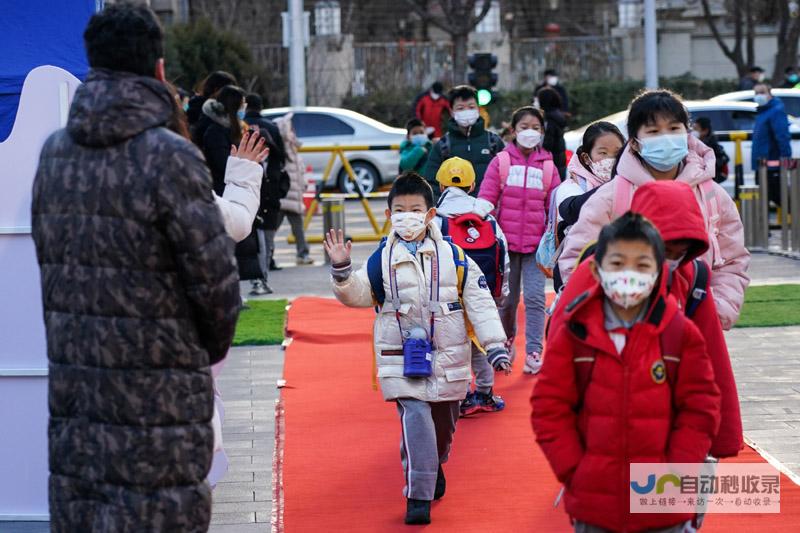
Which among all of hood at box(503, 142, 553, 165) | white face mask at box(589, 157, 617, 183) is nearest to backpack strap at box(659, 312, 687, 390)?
white face mask at box(589, 157, 617, 183)

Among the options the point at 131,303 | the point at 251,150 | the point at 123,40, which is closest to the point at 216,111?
the point at 251,150

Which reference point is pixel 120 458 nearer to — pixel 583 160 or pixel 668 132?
pixel 668 132

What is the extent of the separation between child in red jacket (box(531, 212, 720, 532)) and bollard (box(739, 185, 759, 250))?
13325 millimetres

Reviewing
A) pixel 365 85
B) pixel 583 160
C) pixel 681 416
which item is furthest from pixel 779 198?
pixel 365 85

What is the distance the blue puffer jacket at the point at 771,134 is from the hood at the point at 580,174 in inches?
424

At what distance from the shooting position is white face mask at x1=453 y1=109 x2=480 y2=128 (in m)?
9.95

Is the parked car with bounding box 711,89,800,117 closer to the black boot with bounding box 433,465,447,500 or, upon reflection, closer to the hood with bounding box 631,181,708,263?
the black boot with bounding box 433,465,447,500

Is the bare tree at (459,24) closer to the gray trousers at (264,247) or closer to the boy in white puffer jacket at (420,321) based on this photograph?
the gray trousers at (264,247)

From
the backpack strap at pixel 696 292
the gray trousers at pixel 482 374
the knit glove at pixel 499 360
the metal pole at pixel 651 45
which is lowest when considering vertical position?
the gray trousers at pixel 482 374

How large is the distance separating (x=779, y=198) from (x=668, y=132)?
1311cm

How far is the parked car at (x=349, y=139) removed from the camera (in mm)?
25344

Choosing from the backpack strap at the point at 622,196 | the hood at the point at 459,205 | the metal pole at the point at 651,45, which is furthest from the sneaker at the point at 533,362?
the metal pole at the point at 651,45

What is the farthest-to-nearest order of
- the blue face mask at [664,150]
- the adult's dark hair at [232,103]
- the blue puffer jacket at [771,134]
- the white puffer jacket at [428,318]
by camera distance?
the blue puffer jacket at [771,134] < the adult's dark hair at [232,103] < the white puffer jacket at [428,318] < the blue face mask at [664,150]

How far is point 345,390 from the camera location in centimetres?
941
